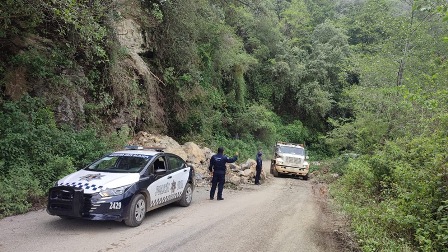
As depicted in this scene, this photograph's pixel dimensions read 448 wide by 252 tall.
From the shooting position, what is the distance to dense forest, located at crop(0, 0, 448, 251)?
805 centimetres

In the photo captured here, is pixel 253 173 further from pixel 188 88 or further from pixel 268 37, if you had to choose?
pixel 268 37

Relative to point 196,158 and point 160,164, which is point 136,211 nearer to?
point 160,164

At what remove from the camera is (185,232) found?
727 cm

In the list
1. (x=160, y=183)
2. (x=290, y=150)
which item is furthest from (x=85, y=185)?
(x=290, y=150)

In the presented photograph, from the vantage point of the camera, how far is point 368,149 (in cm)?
1731

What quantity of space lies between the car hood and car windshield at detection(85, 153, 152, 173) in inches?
12.9

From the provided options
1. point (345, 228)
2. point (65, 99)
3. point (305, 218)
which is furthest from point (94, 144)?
point (345, 228)


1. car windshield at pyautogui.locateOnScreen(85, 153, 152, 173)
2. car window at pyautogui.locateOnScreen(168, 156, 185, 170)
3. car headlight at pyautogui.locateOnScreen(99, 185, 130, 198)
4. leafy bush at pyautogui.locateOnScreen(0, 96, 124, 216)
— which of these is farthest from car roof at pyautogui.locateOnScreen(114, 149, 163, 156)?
leafy bush at pyautogui.locateOnScreen(0, 96, 124, 216)

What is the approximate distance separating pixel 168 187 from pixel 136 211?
154 cm

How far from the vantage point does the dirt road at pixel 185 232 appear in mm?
6195

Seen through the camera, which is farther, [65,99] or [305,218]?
[65,99]

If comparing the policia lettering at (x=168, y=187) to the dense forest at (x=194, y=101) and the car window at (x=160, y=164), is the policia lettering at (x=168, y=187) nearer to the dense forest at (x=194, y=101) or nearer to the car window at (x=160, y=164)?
the car window at (x=160, y=164)

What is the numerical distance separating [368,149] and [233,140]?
1196 centimetres

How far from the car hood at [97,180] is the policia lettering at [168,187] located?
2.79ft
